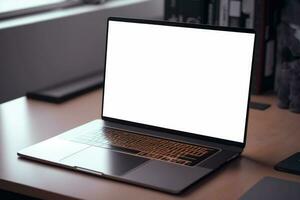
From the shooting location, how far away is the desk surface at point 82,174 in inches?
54.0

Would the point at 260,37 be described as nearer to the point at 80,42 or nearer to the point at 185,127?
the point at 185,127

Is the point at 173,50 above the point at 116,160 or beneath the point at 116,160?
above

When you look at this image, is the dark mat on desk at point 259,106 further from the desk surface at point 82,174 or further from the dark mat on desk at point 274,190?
the dark mat on desk at point 274,190

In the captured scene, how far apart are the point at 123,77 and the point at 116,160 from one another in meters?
0.30

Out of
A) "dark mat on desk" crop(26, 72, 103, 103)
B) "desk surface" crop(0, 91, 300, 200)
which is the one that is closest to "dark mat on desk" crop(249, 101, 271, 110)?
"desk surface" crop(0, 91, 300, 200)

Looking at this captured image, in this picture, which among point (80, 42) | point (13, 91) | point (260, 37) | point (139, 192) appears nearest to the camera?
point (139, 192)

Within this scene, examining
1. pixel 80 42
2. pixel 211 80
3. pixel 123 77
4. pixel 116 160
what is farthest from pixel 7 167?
pixel 80 42

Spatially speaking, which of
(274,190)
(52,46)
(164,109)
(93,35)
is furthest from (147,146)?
(93,35)

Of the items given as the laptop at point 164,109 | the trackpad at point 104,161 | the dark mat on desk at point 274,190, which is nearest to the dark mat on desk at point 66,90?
the laptop at point 164,109

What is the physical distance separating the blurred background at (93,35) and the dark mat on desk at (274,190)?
0.52 metres

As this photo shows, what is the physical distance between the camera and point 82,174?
4.79ft

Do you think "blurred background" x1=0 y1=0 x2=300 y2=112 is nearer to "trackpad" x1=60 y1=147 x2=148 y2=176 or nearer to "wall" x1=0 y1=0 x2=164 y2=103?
"wall" x1=0 y1=0 x2=164 y2=103

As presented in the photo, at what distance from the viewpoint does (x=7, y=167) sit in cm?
150

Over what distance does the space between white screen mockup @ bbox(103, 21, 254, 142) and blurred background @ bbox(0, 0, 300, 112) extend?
0.34 meters
